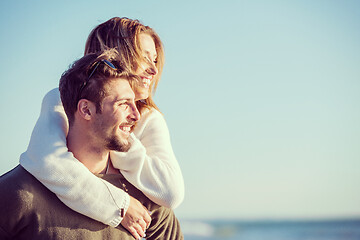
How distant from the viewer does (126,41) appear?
3207 mm

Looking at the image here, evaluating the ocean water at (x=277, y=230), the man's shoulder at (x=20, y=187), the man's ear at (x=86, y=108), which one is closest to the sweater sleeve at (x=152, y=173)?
the man's ear at (x=86, y=108)

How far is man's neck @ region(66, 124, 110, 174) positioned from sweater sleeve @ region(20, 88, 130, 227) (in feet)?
0.27

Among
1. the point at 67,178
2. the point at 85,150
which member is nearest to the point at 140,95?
the point at 85,150

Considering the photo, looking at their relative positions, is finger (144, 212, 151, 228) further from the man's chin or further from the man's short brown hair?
the man's short brown hair

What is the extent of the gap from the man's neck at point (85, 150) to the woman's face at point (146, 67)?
42 cm

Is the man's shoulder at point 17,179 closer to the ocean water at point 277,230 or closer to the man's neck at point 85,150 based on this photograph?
the man's neck at point 85,150

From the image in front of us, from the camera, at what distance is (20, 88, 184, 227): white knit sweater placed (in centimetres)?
241

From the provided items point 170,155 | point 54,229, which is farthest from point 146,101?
point 54,229

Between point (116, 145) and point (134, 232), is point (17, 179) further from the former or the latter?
point (134, 232)

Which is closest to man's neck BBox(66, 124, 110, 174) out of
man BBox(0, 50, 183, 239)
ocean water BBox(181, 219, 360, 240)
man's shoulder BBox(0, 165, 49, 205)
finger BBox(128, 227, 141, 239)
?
man BBox(0, 50, 183, 239)

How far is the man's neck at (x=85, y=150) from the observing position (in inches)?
102

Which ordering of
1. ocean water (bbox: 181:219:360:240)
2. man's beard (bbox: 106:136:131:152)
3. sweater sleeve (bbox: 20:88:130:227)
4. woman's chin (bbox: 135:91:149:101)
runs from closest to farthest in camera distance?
1. sweater sleeve (bbox: 20:88:130:227)
2. man's beard (bbox: 106:136:131:152)
3. woman's chin (bbox: 135:91:149:101)
4. ocean water (bbox: 181:219:360:240)

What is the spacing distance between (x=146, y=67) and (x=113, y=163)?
→ 2.58ft

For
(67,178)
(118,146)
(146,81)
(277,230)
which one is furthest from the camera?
(277,230)
